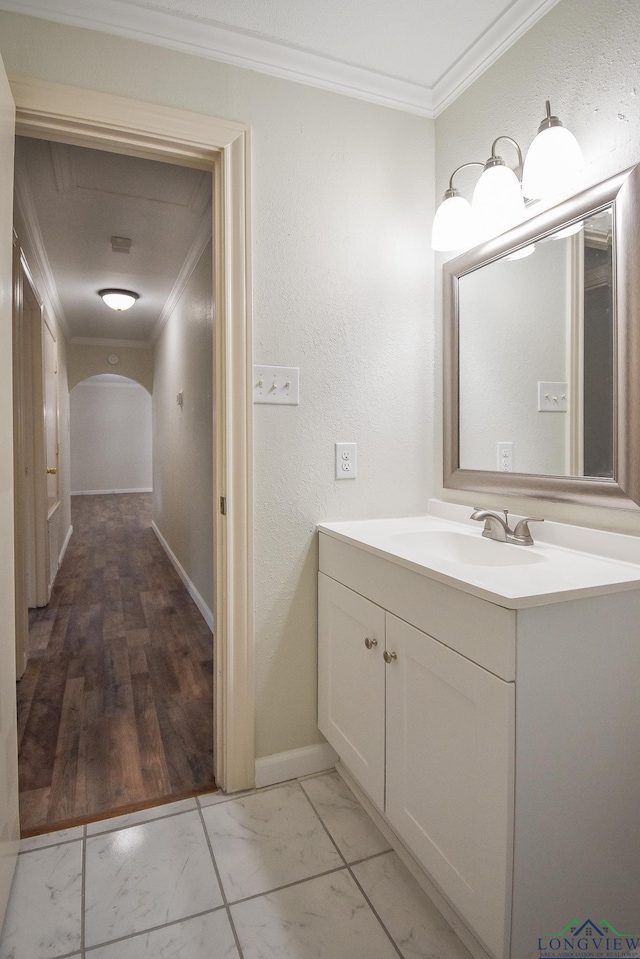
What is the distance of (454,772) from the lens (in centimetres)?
113

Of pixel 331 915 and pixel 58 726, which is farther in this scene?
pixel 58 726

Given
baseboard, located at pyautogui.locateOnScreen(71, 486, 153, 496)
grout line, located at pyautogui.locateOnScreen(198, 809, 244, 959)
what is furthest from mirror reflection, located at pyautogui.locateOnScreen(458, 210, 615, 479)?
baseboard, located at pyautogui.locateOnScreen(71, 486, 153, 496)

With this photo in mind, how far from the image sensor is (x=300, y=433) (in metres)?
1.81

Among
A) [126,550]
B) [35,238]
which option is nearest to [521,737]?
[35,238]

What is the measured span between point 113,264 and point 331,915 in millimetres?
4160

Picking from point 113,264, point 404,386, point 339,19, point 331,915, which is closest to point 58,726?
point 331,915

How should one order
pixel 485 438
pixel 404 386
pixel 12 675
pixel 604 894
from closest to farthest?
pixel 604 894 → pixel 12 675 → pixel 485 438 → pixel 404 386

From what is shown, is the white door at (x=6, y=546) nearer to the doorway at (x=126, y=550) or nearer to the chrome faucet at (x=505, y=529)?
the doorway at (x=126, y=550)

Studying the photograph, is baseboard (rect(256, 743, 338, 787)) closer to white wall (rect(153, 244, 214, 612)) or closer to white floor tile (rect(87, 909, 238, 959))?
white floor tile (rect(87, 909, 238, 959))

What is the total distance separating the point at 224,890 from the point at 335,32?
2.42 metres

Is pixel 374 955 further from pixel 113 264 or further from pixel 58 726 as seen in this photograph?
pixel 113 264

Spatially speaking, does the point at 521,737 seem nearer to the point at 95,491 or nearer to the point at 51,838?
the point at 51,838

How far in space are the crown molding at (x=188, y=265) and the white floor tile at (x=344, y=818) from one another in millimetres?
2827

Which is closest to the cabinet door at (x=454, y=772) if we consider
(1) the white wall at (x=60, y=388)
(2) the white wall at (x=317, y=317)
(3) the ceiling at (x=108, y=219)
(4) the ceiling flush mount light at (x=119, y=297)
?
(2) the white wall at (x=317, y=317)
